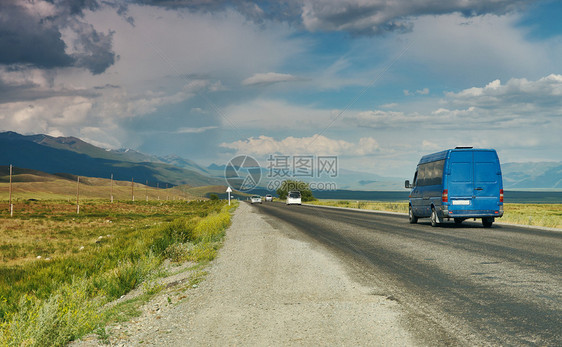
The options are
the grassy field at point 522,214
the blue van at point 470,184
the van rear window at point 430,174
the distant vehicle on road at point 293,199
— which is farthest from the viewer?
the distant vehicle on road at point 293,199

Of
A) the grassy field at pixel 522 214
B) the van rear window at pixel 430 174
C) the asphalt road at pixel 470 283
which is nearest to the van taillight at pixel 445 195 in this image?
the van rear window at pixel 430 174

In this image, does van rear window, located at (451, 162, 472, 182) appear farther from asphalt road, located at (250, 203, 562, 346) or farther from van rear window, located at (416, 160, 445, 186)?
asphalt road, located at (250, 203, 562, 346)

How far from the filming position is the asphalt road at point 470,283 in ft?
15.5

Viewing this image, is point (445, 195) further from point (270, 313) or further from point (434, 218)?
point (270, 313)

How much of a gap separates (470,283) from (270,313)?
3.68 m

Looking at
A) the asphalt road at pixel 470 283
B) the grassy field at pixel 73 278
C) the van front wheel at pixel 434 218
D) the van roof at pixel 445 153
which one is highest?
the van roof at pixel 445 153

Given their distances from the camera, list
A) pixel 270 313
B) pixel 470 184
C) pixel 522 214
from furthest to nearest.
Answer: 1. pixel 522 214
2. pixel 470 184
3. pixel 270 313

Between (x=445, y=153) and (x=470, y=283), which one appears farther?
(x=445, y=153)

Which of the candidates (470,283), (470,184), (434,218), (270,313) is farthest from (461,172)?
(270,313)

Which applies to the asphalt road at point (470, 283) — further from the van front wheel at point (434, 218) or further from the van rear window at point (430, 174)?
the van rear window at point (430, 174)

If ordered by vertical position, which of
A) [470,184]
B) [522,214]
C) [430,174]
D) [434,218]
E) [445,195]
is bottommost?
[522,214]

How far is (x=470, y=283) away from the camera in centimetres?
712

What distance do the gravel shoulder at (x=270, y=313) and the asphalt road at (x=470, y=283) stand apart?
1.45 feet

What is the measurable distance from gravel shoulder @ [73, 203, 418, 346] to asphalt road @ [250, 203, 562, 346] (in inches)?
17.4
